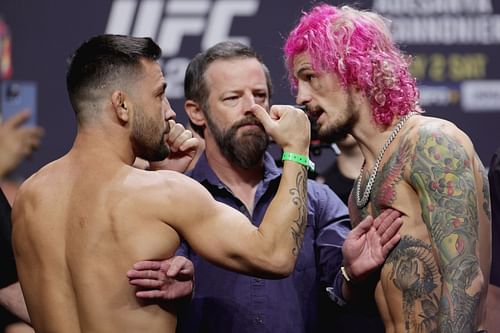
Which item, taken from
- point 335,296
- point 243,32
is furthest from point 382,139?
point 243,32

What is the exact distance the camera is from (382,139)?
2.56m

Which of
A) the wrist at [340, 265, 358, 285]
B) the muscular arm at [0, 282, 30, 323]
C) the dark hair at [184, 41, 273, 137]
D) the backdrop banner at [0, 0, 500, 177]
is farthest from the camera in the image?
the backdrop banner at [0, 0, 500, 177]

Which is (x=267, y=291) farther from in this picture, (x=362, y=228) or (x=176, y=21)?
(x=176, y=21)

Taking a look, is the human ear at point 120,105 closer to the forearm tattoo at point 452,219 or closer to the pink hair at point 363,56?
the pink hair at point 363,56

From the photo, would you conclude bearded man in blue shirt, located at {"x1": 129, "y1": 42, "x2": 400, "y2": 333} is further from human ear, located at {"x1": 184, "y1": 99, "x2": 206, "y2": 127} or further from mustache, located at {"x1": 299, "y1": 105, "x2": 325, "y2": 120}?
mustache, located at {"x1": 299, "y1": 105, "x2": 325, "y2": 120}

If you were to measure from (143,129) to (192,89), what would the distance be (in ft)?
2.83

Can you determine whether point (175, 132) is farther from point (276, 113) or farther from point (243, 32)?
point (243, 32)

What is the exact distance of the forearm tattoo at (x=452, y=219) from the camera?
2.18 meters

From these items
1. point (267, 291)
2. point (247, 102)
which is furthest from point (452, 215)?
point (247, 102)

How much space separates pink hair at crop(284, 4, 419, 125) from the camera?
8.45 ft

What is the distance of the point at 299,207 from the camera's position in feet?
7.68

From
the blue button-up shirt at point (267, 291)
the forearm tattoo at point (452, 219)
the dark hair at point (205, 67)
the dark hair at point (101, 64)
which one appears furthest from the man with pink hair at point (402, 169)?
the dark hair at point (101, 64)

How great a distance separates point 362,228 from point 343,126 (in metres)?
0.31

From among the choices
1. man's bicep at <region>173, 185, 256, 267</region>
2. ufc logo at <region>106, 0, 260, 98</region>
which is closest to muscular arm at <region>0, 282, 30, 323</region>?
man's bicep at <region>173, 185, 256, 267</region>
